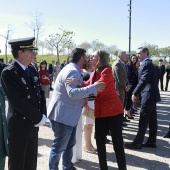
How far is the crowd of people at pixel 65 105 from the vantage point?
2611mm

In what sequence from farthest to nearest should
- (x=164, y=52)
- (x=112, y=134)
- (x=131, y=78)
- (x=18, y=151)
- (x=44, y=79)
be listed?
(x=164, y=52)
(x=131, y=78)
(x=44, y=79)
(x=112, y=134)
(x=18, y=151)

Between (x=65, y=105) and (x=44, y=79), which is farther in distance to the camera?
(x=44, y=79)

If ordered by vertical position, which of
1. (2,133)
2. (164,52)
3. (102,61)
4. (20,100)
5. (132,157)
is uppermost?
(164,52)

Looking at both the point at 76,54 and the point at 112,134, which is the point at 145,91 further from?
the point at 76,54

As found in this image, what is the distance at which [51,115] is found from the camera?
348cm

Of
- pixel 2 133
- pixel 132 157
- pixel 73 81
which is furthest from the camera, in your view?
pixel 132 157

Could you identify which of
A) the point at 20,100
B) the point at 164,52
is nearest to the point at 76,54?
the point at 20,100

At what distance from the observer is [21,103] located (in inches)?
99.0

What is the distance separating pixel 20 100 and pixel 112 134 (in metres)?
1.73

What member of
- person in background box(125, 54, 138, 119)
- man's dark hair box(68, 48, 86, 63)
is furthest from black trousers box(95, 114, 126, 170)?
person in background box(125, 54, 138, 119)

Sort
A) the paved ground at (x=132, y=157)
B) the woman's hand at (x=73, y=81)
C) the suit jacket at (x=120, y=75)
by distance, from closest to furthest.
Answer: the woman's hand at (x=73, y=81) → the paved ground at (x=132, y=157) → the suit jacket at (x=120, y=75)

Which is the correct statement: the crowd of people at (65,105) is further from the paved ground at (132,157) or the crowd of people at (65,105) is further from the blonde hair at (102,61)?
the paved ground at (132,157)

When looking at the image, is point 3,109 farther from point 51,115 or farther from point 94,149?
point 94,149

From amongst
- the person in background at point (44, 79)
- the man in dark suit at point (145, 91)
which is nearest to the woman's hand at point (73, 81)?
the man in dark suit at point (145, 91)
